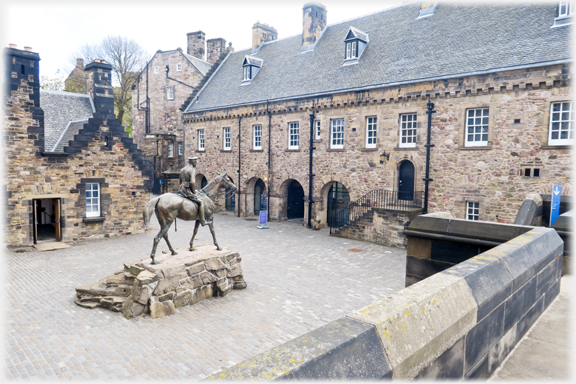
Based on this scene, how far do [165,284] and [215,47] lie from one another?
108 ft

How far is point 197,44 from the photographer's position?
1535 inches

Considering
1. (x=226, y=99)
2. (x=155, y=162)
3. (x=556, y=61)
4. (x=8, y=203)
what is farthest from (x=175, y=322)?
(x=155, y=162)

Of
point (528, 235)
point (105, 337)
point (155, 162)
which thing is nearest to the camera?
point (528, 235)

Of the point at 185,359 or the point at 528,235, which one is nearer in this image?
the point at 528,235

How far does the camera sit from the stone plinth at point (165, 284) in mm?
9516

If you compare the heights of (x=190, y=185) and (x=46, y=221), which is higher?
(x=190, y=185)

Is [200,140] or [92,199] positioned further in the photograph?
[200,140]

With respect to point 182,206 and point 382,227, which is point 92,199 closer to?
point 182,206

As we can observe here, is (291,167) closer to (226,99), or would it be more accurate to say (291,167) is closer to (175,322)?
(226,99)

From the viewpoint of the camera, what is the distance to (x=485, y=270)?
3531mm

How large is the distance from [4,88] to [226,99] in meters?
14.7

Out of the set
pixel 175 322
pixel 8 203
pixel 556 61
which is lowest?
pixel 175 322

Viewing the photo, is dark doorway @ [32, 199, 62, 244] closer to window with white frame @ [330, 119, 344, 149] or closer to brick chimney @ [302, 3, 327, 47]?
window with white frame @ [330, 119, 344, 149]

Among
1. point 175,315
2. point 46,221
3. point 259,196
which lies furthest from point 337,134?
point 46,221
